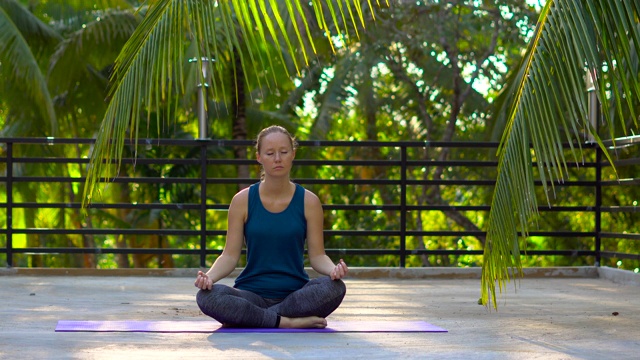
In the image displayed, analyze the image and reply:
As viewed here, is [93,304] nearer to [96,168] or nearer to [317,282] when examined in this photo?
[317,282]

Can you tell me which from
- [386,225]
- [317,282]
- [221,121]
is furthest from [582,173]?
[317,282]

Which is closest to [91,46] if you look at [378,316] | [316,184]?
[316,184]

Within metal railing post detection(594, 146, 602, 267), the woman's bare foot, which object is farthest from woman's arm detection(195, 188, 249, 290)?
metal railing post detection(594, 146, 602, 267)

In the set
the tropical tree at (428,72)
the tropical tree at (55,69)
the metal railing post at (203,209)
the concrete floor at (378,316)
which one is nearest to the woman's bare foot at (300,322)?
the concrete floor at (378,316)

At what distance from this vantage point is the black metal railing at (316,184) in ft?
28.4

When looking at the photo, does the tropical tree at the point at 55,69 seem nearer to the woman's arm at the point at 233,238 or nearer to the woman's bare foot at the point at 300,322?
the woman's arm at the point at 233,238

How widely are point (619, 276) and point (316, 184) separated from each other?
3.77 m

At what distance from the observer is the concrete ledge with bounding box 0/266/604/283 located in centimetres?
834

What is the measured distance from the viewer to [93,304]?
5895mm

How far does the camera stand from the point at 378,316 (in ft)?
17.7

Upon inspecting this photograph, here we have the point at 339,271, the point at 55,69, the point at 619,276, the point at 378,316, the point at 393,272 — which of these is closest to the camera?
the point at 339,271

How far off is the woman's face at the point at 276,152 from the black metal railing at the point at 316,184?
2.30 meters

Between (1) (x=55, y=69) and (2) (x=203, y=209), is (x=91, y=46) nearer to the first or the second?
(1) (x=55, y=69)

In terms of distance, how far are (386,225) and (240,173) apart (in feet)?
13.1
